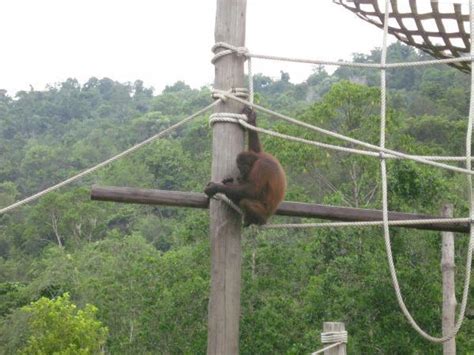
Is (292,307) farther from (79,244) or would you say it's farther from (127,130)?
(127,130)

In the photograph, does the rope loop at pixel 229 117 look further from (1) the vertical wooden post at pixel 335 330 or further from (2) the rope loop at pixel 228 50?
(1) the vertical wooden post at pixel 335 330

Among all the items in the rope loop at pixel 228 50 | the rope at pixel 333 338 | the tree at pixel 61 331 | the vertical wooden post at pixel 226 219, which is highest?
the rope loop at pixel 228 50

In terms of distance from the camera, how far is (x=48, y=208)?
26.8 meters

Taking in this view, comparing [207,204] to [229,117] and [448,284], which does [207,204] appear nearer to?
[229,117]

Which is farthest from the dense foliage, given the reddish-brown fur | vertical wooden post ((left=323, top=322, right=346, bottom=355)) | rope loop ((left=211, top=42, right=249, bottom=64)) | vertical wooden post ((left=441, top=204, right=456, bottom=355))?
rope loop ((left=211, top=42, right=249, bottom=64))

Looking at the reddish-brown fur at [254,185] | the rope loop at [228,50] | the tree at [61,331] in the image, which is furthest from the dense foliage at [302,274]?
the rope loop at [228,50]

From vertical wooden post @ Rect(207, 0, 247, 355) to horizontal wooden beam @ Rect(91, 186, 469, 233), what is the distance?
11 centimetres

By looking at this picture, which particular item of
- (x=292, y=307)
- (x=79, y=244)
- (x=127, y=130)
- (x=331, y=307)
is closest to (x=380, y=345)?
(x=331, y=307)

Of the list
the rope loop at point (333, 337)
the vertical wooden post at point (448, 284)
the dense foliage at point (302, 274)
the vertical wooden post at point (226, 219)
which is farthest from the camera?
the dense foliage at point (302, 274)

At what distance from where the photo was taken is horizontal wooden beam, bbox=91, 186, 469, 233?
120 inches

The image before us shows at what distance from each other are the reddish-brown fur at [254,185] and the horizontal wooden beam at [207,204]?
8 cm

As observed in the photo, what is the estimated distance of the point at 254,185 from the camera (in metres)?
3.35

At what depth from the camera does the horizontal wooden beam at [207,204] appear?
3.06 m

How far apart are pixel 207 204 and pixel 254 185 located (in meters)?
0.30
